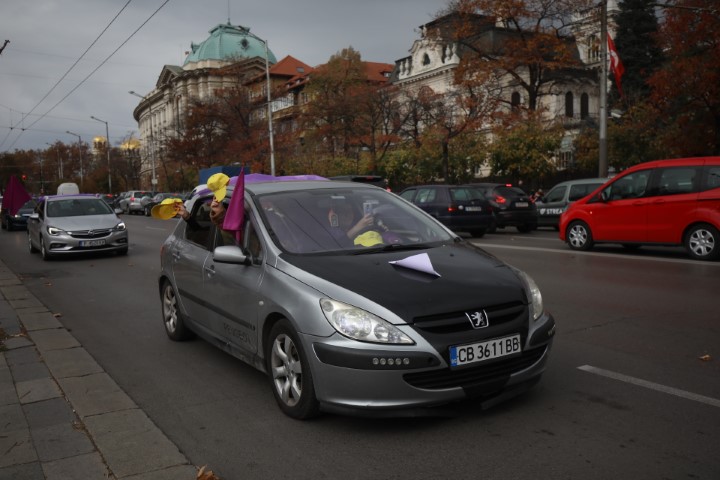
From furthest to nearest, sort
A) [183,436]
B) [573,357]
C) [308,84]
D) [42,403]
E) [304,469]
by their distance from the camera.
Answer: [308,84] → [573,357] → [42,403] → [183,436] → [304,469]

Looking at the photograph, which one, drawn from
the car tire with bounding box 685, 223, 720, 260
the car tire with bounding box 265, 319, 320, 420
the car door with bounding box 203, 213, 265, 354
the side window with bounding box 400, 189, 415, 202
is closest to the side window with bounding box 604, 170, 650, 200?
the car tire with bounding box 685, 223, 720, 260

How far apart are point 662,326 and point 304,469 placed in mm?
4592

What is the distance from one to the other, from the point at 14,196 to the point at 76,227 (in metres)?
6.69

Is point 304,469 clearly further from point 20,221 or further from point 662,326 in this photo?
point 20,221

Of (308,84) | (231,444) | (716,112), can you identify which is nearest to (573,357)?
(231,444)

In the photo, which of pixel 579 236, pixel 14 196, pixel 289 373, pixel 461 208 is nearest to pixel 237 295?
pixel 289 373

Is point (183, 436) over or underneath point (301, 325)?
underneath

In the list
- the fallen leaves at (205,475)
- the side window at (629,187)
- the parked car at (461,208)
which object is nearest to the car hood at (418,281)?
the fallen leaves at (205,475)

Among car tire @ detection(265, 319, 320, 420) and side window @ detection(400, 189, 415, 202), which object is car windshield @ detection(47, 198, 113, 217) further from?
car tire @ detection(265, 319, 320, 420)

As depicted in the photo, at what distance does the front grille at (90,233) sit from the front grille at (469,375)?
13355 millimetres

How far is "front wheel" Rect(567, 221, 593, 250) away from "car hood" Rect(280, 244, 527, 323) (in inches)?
411

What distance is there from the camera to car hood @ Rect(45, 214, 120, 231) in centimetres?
1556

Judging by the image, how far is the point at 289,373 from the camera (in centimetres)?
441

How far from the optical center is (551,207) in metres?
22.1
